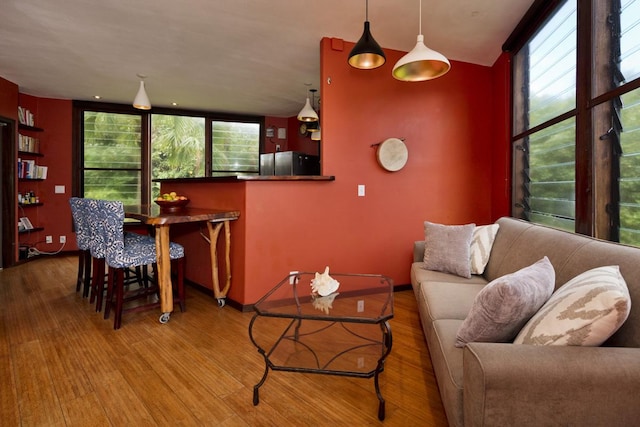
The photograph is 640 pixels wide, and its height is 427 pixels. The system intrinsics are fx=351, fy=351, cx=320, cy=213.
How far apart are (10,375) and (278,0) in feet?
10.0

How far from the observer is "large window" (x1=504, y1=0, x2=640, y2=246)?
6.49 feet

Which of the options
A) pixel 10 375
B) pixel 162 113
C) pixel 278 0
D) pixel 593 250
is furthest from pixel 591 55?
pixel 162 113

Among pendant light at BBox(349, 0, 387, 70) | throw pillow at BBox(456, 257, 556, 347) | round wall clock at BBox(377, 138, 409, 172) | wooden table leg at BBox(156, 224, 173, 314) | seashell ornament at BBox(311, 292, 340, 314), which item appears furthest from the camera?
round wall clock at BBox(377, 138, 409, 172)

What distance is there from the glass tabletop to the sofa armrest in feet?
2.14

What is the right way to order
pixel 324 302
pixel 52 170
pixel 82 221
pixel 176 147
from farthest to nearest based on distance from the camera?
pixel 176 147
pixel 52 170
pixel 82 221
pixel 324 302

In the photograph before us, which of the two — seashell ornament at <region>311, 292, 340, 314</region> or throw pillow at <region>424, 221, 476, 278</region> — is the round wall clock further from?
seashell ornament at <region>311, 292, 340, 314</region>

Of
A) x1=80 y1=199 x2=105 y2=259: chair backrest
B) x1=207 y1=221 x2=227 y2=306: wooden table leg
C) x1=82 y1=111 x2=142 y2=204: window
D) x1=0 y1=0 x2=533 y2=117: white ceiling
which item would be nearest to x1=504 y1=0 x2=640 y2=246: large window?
x1=0 y1=0 x2=533 y2=117: white ceiling

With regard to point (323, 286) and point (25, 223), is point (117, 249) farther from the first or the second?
point (25, 223)

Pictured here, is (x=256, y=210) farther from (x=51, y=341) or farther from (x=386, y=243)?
(x=51, y=341)

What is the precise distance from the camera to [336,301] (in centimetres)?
193

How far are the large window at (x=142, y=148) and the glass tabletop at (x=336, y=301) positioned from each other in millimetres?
4719

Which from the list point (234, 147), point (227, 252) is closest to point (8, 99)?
point (234, 147)

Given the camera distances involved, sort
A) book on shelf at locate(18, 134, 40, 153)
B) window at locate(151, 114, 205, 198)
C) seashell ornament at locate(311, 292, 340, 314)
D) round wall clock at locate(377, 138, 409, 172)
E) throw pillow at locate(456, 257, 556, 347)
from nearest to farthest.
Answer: throw pillow at locate(456, 257, 556, 347), seashell ornament at locate(311, 292, 340, 314), round wall clock at locate(377, 138, 409, 172), book on shelf at locate(18, 134, 40, 153), window at locate(151, 114, 205, 198)

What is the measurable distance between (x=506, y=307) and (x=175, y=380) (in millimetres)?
1723
